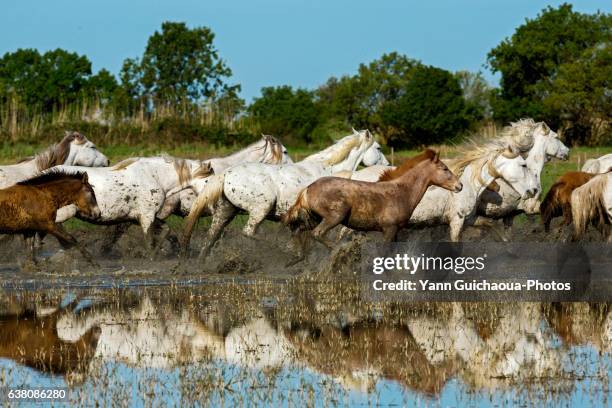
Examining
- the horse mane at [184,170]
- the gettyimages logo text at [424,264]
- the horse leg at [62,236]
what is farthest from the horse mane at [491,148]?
the horse leg at [62,236]

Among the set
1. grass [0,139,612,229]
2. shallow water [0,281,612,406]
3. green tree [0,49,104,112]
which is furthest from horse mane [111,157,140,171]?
green tree [0,49,104,112]

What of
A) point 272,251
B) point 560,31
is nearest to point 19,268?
point 272,251

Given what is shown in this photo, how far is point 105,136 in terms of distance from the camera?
117 ft

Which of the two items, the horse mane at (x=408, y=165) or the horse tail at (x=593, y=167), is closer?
the horse mane at (x=408, y=165)

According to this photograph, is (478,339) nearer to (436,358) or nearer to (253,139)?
(436,358)

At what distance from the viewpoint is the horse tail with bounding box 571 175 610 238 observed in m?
13.6

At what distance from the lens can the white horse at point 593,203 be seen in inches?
535

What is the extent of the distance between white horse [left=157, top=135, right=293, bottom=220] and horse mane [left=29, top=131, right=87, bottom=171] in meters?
1.97

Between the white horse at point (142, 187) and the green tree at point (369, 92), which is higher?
the green tree at point (369, 92)

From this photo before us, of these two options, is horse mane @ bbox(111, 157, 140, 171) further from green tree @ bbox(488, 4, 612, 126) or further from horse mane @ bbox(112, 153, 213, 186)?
green tree @ bbox(488, 4, 612, 126)

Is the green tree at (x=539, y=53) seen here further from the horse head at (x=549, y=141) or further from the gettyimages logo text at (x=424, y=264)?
the gettyimages logo text at (x=424, y=264)

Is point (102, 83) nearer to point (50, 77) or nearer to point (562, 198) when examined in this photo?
point (50, 77)
